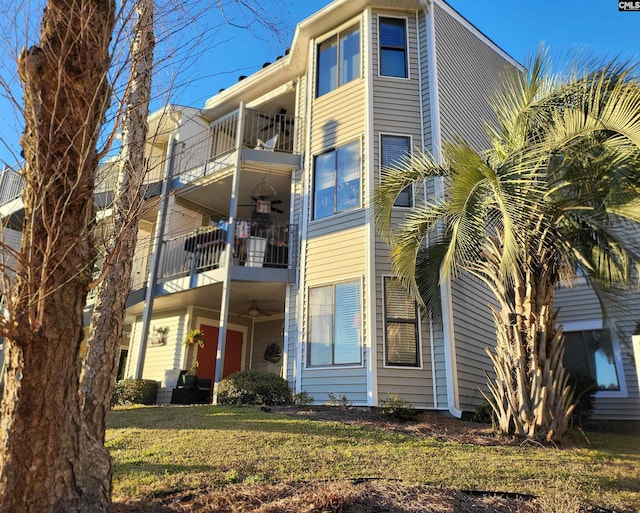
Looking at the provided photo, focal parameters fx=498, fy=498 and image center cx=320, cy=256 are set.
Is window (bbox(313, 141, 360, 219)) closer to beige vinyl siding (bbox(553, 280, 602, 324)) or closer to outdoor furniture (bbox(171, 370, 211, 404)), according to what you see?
outdoor furniture (bbox(171, 370, 211, 404))

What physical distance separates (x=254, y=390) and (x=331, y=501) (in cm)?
552

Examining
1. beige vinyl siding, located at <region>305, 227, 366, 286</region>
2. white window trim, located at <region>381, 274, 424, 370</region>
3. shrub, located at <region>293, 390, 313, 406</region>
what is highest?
beige vinyl siding, located at <region>305, 227, 366, 286</region>

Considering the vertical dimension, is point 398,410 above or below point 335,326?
below

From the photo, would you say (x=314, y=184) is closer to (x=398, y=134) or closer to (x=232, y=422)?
(x=398, y=134)

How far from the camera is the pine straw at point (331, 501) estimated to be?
3486 millimetres

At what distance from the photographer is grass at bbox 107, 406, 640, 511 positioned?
4230 mm

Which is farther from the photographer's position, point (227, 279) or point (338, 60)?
point (338, 60)

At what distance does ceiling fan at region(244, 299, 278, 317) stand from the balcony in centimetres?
323

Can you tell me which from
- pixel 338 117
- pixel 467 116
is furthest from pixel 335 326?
pixel 467 116

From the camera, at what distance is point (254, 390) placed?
8.82 m

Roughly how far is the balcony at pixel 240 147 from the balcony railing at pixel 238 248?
1387 millimetres

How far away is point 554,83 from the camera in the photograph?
6.73 meters

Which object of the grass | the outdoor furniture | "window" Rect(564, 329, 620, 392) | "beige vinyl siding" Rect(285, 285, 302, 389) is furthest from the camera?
"window" Rect(564, 329, 620, 392)

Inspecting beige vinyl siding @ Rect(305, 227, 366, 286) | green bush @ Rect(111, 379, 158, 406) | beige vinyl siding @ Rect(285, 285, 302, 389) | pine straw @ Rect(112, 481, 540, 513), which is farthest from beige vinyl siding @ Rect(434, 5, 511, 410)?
green bush @ Rect(111, 379, 158, 406)
